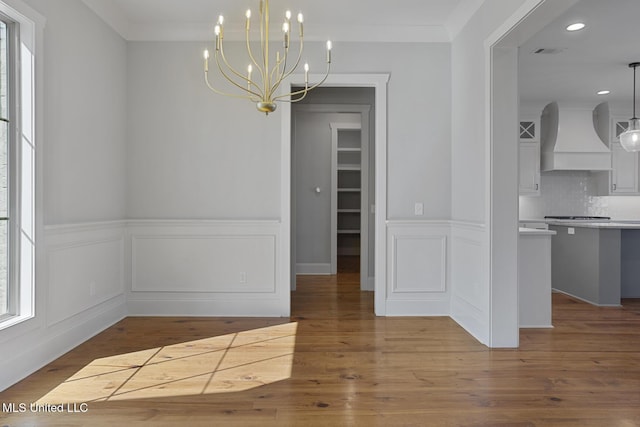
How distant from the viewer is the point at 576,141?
646cm

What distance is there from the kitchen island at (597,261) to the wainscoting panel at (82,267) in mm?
5062

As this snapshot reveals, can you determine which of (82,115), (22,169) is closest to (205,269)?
(82,115)

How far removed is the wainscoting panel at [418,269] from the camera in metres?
4.19

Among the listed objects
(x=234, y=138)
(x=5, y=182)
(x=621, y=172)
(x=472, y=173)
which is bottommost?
(x=5, y=182)

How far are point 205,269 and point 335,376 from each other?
6.59 ft

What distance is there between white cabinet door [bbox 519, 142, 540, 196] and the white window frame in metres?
6.28

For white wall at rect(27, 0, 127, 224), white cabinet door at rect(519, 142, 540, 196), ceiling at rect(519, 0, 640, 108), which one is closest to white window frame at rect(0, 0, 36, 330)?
white wall at rect(27, 0, 127, 224)

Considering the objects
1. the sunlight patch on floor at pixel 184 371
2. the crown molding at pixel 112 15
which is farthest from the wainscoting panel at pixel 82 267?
the crown molding at pixel 112 15

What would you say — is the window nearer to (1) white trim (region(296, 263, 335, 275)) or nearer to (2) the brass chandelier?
(2) the brass chandelier

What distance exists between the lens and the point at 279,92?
421cm

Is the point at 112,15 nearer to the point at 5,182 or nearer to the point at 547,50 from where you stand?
the point at 5,182

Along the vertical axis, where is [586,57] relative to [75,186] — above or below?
above

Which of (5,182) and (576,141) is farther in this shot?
(576,141)

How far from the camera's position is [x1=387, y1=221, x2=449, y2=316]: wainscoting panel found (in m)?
4.19
